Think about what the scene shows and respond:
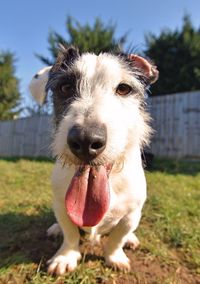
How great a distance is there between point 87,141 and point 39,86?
1.39 metres

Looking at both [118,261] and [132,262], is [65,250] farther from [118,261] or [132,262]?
[132,262]

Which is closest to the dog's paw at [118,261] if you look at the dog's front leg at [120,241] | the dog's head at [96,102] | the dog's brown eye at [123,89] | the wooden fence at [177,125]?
the dog's front leg at [120,241]

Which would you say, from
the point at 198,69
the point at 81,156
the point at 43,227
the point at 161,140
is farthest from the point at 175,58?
the point at 81,156

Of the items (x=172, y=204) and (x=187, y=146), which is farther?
(x=187, y=146)

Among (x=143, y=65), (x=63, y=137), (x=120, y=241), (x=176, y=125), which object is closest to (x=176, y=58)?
(x=176, y=125)

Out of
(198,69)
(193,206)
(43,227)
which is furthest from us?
(198,69)

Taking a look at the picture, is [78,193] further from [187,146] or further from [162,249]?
[187,146]

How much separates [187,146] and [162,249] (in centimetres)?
874

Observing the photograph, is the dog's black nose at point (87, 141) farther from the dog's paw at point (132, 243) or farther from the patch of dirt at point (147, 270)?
the dog's paw at point (132, 243)

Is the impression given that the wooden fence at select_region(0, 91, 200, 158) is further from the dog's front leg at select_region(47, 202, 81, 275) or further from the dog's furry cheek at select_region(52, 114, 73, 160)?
the dog's furry cheek at select_region(52, 114, 73, 160)

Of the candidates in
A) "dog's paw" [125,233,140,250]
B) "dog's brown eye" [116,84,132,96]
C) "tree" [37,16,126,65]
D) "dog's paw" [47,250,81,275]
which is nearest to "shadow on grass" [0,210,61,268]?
"dog's paw" [47,250,81,275]

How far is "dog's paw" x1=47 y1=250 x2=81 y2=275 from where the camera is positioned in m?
3.01

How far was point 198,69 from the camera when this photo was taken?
15.4 meters

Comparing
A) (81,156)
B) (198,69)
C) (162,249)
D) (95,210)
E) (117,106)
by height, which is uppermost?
(198,69)
